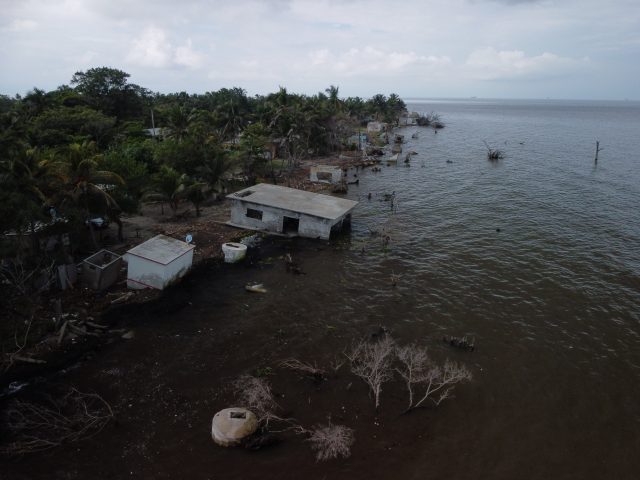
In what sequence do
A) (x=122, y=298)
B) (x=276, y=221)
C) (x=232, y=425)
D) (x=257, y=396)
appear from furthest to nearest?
(x=276, y=221)
(x=122, y=298)
(x=257, y=396)
(x=232, y=425)

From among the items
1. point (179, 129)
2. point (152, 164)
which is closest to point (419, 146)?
point (179, 129)

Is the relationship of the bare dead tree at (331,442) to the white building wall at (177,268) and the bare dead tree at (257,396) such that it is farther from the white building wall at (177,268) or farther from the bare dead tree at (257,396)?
the white building wall at (177,268)

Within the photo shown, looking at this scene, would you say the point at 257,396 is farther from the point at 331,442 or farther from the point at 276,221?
the point at 276,221

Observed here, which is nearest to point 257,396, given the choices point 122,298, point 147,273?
point 122,298

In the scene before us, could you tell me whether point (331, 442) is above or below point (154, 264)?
below

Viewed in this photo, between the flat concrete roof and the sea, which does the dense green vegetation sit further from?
the sea

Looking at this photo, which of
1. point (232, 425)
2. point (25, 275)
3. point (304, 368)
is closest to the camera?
point (232, 425)

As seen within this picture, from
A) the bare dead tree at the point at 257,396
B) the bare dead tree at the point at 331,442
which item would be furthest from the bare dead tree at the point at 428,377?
the bare dead tree at the point at 257,396
